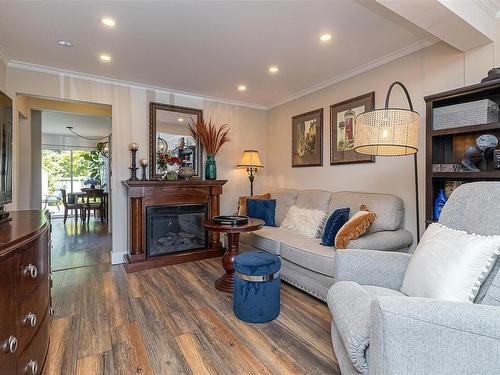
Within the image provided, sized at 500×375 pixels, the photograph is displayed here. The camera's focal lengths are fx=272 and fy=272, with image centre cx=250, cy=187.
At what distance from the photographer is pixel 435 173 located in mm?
2287

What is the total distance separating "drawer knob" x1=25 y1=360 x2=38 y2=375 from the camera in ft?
4.26

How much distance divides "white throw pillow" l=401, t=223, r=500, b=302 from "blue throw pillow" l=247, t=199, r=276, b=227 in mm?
2322

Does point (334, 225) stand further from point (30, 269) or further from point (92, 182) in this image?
point (92, 182)

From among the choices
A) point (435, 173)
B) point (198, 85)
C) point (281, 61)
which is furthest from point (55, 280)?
point (435, 173)

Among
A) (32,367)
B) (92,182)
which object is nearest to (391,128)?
(32,367)

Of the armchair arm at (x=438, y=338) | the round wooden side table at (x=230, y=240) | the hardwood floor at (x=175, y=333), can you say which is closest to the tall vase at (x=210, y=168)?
the round wooden side table at (x=230, y=240)

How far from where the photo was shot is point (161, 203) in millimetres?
3699

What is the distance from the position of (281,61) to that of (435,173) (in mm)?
1926

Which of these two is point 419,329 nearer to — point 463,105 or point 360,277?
point 360,277

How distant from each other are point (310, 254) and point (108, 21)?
8.74ft

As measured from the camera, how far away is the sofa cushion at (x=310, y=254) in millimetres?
2375

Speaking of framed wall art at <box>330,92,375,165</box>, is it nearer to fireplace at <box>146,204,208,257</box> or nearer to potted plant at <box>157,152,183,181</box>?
fireplace at <box>146,204,208,257</box>

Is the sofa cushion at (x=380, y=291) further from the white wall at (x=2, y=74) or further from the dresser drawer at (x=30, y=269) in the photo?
the white wall at (x=2, y=74)

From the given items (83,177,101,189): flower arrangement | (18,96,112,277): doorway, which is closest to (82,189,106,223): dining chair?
(18,96,112,277): doorway
